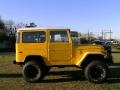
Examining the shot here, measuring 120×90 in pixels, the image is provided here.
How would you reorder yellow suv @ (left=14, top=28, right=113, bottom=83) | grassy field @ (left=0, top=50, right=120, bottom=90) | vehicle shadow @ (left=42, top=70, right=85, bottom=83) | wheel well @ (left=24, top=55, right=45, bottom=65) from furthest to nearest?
vehicle shadow @ (left=42, top=70, right=85, bottom=83) < wheel well @ (left=24, top=55, right=45, bottom=65) < yellow suv @ (left=14, top=28, right=113, bottom=83) < grassy field @ (left=0, top=50, right=120, bottom=90)

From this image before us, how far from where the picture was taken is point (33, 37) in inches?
572

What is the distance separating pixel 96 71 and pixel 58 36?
6.68ft

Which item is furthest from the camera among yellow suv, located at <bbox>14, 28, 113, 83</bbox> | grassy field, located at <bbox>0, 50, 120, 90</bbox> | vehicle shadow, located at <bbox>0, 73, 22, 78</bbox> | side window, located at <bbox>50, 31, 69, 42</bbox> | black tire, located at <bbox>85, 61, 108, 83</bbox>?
vehicle shadow, located at <bbox>0, 73, 22, 78</bbox>

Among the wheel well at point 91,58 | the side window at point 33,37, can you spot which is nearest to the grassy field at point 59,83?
the wheel well at point 91,58

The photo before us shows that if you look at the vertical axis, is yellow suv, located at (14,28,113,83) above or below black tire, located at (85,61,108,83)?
above

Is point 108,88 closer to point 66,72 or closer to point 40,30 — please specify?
point 40,30

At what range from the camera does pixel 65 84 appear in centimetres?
1370

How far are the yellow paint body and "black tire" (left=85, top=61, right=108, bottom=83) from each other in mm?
412

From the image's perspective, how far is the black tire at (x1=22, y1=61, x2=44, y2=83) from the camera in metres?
14.3

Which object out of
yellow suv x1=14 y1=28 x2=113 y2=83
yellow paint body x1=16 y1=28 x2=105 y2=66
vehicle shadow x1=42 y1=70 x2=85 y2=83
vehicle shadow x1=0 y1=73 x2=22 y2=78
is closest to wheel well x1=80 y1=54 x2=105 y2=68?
yellow suv x1=14 y1=28 x2=113 y2=83

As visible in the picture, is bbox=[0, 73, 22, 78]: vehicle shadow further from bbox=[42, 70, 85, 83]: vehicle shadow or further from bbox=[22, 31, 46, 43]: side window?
bbox=[22, 31, 46, 43]: side window

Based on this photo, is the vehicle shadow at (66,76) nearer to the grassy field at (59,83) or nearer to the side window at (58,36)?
the grassy field at (59,83)

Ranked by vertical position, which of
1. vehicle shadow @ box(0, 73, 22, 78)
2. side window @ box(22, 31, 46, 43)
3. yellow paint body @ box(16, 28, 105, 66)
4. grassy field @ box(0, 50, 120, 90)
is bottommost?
grassy field @ box(0, 50, 120, 90)

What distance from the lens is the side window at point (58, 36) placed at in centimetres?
1437
